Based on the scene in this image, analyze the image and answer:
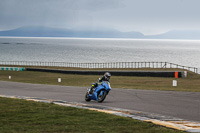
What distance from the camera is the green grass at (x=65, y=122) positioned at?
8062 millimetres

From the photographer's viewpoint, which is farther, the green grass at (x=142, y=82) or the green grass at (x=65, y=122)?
the green grass at (x=142, y=82)

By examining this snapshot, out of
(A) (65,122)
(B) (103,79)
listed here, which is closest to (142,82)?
(B) (103,79)

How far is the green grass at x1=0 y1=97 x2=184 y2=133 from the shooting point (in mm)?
8062

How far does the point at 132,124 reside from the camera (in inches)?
349

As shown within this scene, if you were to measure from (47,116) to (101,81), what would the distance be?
16.2 ft

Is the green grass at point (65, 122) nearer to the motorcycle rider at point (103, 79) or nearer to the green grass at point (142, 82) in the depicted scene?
the motorcycle rider at point (103, 79)

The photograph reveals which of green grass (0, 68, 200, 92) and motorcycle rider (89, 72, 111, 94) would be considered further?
green grass (0, 68, 200, 92)

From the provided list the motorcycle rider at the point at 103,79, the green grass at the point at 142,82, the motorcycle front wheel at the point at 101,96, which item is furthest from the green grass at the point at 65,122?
the green grass at the point at 142,82

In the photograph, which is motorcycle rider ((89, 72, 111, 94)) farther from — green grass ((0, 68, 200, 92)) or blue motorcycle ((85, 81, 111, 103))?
green grass ((0, 68, 200, 92))

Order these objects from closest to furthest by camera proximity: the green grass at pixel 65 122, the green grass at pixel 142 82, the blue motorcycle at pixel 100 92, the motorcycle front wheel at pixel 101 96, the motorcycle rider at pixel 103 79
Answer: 1. the green grass at pixel 65 122
2. the motorcycle rider at pixel 103 79
3. the blue motorcycle at pixel 100 92
4. the motorcycle front wheel at pixel 101 96
5. the green grass at pixel 142 82

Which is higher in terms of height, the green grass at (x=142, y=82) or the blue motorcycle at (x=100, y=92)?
the blue motorcycle at (x=100, y=92)

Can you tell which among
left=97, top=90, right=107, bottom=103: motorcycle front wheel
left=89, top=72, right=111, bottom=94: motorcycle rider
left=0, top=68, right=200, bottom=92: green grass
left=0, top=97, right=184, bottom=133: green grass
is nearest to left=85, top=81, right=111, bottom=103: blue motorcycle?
left=97, top=90, right=107, bottom=103: motorcycle front wheel

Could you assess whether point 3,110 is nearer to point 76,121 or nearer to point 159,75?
point 76,121

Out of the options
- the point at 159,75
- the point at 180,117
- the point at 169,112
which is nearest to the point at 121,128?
the point at 180,117
